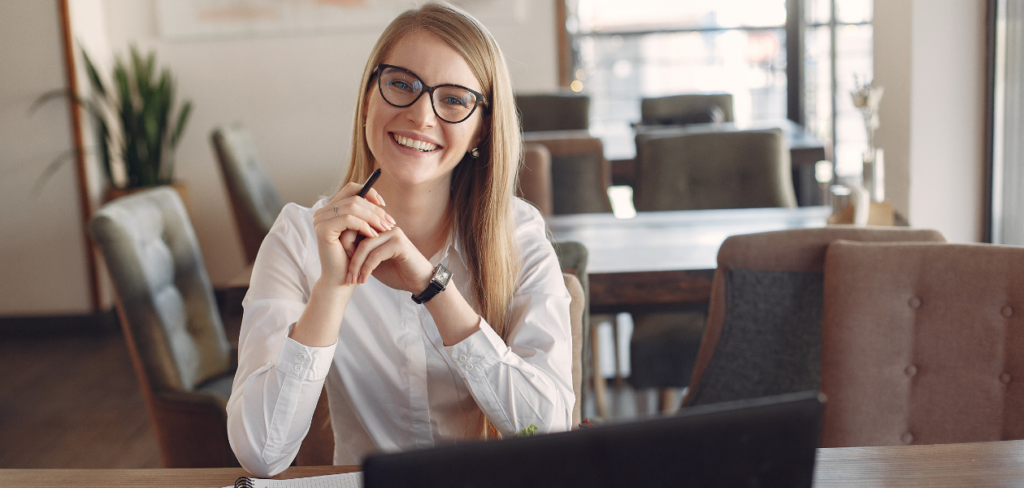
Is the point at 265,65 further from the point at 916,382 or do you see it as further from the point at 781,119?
the point at 916,382

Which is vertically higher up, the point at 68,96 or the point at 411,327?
the point at 68,96

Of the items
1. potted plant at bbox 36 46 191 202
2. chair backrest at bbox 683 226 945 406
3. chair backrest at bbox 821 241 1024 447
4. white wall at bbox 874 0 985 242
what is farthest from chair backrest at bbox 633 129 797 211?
potted plant at bbox 36 46 191 202

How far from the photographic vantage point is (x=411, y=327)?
1232 mm

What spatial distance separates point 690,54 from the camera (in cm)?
508

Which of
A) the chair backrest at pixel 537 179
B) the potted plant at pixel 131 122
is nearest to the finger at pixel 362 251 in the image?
the chair backrest at pixel 537 179

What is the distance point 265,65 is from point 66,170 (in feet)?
3.84

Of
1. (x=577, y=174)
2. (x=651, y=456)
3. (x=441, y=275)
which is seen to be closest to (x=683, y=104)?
(x=577, y=174)

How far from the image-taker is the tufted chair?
1.81m

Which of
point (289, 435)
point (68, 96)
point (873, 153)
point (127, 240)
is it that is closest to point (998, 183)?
point (873, 153)

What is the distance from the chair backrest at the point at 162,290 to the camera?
181 centimetres

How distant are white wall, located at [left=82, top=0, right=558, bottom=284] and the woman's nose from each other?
3.52 meters

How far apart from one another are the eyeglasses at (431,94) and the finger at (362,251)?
0.79 ft

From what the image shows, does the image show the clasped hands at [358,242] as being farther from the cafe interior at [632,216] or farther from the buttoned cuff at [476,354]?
the cafe interior at [632,216]

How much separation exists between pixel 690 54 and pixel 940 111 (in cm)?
288
